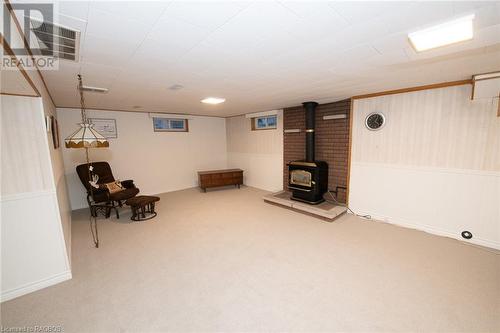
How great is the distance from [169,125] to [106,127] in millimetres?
1502

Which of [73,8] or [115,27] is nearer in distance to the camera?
[73,8]

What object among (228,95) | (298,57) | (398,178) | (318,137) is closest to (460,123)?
(398,178)

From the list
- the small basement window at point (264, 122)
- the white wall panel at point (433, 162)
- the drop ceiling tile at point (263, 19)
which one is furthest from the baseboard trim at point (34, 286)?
the small basement window at point (264, 122)

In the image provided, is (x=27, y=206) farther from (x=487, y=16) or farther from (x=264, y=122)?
(x=264, y=122)

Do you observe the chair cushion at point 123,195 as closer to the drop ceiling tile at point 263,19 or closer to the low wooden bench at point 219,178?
the low wooden bench at point 219,178

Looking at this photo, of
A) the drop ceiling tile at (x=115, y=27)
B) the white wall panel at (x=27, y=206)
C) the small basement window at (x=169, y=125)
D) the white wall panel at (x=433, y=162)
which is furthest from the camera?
the small basement window at (x=169, y=125)

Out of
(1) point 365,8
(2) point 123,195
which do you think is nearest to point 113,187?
(2) point 123,195

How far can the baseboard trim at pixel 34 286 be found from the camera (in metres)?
1.99

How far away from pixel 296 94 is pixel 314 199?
2.04m

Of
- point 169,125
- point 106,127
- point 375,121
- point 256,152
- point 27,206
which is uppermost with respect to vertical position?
point 169,125

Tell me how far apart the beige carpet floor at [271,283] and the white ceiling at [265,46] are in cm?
223

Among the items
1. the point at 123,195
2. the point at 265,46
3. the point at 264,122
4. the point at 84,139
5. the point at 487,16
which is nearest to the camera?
the point at 487,16

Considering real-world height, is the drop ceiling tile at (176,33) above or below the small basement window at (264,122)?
above

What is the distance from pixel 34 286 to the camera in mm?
2109
